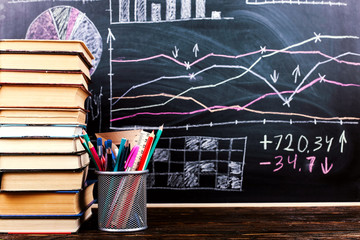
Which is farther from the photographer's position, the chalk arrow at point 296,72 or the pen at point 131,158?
the chalk arrow at point 296,72

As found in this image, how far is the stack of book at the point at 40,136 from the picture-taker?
49.1 inches

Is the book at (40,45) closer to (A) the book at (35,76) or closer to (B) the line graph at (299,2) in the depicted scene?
(A) the book at (35,76)

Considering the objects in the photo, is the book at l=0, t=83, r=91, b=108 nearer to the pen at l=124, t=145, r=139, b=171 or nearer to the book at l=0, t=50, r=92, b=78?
the book at l=0, t=50, r=92, b=78

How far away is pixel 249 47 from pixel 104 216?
947 mm

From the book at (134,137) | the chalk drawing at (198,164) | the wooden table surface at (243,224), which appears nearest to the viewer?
the wooden table surface at (243,224)

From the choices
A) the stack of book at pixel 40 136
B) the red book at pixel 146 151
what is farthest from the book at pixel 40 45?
the red book at pixel 146 151

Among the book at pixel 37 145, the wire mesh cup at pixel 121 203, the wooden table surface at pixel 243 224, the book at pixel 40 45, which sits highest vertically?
the book at pixel 40 45

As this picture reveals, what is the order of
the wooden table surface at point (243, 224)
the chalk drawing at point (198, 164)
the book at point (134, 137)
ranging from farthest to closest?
the chalk drawing at point (198, 164) < the book at point (134, 137) < the wooden table surface at point (243, 224)

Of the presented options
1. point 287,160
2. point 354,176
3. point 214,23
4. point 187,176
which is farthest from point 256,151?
point 214,23

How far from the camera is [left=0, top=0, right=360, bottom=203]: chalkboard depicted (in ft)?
5.75

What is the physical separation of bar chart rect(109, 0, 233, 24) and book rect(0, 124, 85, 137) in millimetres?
657

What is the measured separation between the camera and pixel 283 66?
5.92 feet

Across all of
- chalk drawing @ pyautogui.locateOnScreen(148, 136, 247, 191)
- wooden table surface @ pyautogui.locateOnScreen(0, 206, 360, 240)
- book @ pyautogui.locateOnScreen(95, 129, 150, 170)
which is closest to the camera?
wooden table surface @ pyautogui.locateOnScreen(0, 206, 360, 240)

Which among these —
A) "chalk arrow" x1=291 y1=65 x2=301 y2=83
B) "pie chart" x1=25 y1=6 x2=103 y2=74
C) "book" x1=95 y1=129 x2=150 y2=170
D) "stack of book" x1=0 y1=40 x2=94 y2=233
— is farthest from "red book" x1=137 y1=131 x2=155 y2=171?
"chalk arrow" x1=291 y1=65 x2=301 y2=83
